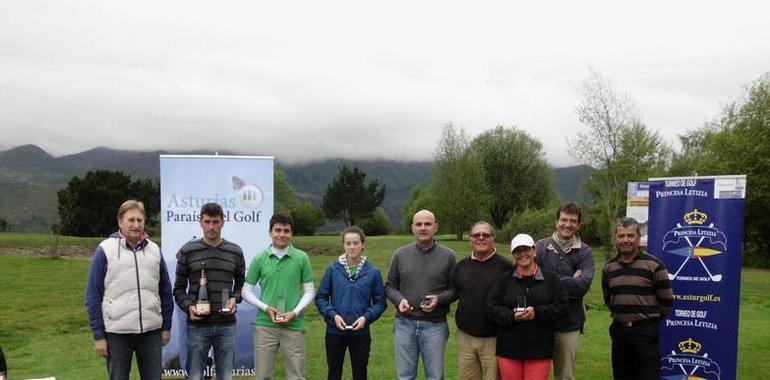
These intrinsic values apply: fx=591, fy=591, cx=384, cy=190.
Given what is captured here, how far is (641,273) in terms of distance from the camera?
5703mm

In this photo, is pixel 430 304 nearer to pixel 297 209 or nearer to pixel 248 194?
pixel 248 194

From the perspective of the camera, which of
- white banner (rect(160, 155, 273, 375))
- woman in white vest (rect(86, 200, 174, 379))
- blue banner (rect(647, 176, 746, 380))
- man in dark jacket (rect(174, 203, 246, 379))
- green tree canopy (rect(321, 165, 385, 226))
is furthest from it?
green tree canopy (rect(321, 165, 385, 226))

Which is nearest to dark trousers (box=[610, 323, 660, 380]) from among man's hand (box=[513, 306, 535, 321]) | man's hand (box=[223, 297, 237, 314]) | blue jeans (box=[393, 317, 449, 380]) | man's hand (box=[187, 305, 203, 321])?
man's hand (box=[513, 306, 535, 321])

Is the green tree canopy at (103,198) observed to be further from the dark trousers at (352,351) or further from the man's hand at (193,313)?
the dark trousers at (352,351)

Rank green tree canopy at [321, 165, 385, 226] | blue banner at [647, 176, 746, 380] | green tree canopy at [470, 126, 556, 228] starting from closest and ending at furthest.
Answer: blue banner at [647, 176, 746, 380], green tree canopy at [470, 126, 556, 228], green tree canopy at [321, 165, 385, 226]

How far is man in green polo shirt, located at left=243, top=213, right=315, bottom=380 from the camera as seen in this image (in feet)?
18.4

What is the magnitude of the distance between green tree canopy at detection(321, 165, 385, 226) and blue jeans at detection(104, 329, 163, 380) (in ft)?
229

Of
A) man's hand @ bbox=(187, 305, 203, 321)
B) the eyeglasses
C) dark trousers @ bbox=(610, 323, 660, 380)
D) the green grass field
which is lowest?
the green grass field

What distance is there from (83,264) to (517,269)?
19.8 metres

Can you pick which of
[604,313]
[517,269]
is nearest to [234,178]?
[517,269]

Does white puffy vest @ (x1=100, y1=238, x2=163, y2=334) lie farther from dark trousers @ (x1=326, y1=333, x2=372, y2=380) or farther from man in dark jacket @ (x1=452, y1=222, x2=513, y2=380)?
man in dark jacket @ (x1=452, y1=222, x2=513, y2=380)

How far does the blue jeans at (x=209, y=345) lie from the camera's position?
5.51 m

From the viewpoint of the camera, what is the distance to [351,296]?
5.50 m

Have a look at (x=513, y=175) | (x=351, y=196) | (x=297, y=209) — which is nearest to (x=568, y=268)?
(x=513, y=175)
